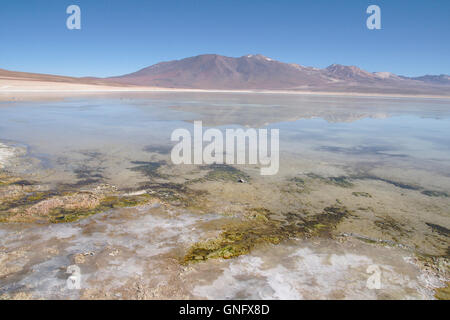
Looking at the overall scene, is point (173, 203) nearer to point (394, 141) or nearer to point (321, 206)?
point (321, 206)

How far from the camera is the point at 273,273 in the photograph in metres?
3.17

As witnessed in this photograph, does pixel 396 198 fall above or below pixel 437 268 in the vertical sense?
above

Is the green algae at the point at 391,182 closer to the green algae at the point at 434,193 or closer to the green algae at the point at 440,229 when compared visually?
the green algae at the point at 434,193

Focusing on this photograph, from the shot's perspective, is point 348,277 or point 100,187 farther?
point 100,187

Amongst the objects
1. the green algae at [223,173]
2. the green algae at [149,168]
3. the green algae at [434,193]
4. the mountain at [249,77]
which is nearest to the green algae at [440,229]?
the green algae at [434,193]

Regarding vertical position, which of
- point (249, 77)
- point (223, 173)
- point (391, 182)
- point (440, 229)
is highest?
point (249, 77)

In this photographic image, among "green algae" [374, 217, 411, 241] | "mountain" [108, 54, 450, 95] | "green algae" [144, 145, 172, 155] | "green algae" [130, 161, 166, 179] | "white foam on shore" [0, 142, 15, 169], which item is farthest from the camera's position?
"mountain" [108, 54, 450, 95]

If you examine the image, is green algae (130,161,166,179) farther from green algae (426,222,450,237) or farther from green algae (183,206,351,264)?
green algae (426,222,450,237)

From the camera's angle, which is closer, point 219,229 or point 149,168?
point 219,229

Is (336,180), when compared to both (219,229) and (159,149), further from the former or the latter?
(159,149)

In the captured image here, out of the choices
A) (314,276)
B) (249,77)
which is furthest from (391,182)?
(249,77)

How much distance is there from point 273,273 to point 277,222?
1336mm

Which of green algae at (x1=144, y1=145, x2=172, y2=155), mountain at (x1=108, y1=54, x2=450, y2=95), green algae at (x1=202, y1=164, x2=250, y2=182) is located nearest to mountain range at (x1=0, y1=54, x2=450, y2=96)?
mountain at (x1=108, y1=54, x2=450, y2=95)
